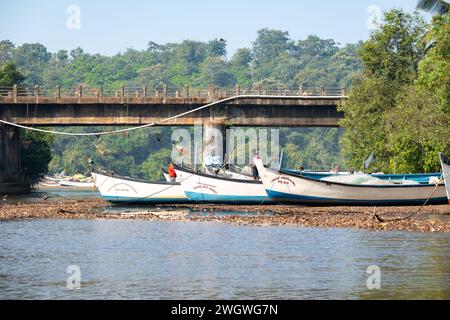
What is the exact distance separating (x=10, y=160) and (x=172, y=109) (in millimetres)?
16258

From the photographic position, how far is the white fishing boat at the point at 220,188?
62656mm

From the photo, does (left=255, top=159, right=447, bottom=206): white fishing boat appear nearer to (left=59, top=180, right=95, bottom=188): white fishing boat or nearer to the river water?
the river water

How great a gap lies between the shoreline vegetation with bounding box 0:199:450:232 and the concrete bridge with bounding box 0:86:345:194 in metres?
29.3

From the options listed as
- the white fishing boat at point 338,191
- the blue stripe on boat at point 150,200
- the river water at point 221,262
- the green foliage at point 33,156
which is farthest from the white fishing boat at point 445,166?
the green foliage at point 33,156

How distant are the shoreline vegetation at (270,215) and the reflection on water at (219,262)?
210cm

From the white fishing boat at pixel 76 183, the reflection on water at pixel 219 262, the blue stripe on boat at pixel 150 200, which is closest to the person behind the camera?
the reflection on water at pixel 219 262

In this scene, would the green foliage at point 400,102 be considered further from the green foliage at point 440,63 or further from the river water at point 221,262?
the river water at point 221,262

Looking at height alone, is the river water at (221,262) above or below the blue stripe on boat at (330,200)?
above

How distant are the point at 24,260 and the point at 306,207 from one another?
27.2 m

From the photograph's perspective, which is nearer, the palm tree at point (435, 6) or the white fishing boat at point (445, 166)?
Answer: the white fishing boat at point (445, 166)

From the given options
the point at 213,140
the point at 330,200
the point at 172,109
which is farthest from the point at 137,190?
the point at 172,109

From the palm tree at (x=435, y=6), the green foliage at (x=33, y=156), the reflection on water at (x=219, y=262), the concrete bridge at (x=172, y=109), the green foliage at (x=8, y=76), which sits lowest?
the green foliage at (x=33, y=156)

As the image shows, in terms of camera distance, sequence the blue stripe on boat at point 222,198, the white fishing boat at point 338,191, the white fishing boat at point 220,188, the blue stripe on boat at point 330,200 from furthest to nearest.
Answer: the blue stripe on boat at point 222,198 → the white fishing boat at point 220,188 → the blue stripe on boat at point 330,200 → the white fishing boat at point 338,191
